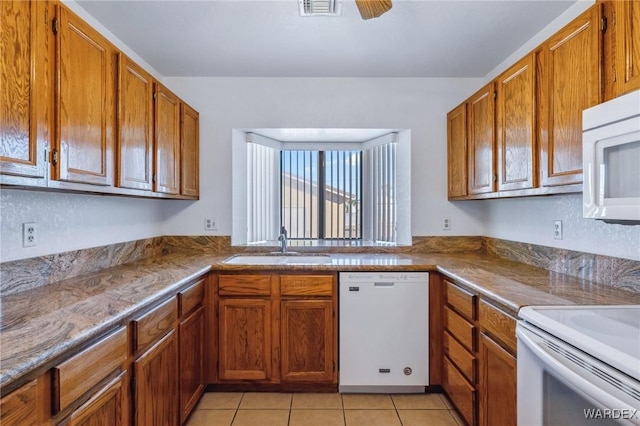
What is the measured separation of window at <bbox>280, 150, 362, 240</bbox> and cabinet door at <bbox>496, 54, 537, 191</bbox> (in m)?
1.51

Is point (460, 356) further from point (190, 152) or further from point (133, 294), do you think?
point (190, 152)

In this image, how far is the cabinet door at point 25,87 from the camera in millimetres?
1063

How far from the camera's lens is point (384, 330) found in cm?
226

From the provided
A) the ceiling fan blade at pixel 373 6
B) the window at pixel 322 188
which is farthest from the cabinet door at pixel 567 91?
the window at pixel 322 188

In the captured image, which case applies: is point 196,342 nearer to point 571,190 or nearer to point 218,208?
point 218,208

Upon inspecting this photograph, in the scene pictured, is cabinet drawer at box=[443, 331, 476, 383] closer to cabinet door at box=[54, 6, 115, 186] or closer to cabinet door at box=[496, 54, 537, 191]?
cabinet door at box=[496, 54, 537, 191]

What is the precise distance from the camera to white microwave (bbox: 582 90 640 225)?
104cm

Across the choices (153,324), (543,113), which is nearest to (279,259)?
(153,324)

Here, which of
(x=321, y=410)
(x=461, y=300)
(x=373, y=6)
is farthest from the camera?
(x=321, y=410)

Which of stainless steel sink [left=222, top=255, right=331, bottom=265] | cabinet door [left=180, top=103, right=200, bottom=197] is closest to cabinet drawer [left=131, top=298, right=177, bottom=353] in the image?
stainless steel sink [left=222, top=255, right=331, bottom=265]

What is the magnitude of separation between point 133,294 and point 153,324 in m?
0.17

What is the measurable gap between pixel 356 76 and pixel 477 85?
106 cm

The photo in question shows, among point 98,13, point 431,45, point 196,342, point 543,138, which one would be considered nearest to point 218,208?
point 196,342

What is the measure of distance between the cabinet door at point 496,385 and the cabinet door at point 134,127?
204 centimetres
